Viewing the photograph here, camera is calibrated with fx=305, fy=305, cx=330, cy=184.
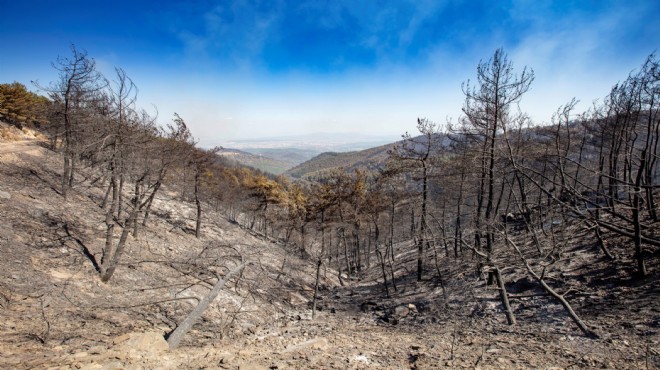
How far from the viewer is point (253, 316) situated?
12.9 m

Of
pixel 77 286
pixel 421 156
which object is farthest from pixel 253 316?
pixel 421 156

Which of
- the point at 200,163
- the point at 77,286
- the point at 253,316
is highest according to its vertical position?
the point at 200,163

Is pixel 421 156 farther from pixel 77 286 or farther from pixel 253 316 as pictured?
pixel 77 286

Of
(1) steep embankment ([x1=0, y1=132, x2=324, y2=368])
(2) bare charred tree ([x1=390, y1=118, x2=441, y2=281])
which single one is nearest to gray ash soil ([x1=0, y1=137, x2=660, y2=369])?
(1) steep embankment ([x1=0, y1=132, x2=324, y2=368])

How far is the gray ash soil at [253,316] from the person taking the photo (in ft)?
20.4

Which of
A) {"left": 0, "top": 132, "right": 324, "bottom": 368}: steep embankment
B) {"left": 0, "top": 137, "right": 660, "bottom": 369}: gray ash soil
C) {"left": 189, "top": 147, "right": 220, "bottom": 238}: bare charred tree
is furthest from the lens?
{"left": 189, "top": 147, "right": 220, "bottom": 238}: bare charred tree

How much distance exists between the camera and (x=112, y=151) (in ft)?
34.3

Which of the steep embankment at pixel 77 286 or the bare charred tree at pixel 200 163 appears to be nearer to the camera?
the steep embankment at pixel 77 286

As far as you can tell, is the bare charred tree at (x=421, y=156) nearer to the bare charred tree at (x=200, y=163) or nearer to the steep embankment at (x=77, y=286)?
the steep embankment at (x=77, y=286)

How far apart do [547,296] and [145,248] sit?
721 inches

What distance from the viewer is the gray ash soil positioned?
623 cm

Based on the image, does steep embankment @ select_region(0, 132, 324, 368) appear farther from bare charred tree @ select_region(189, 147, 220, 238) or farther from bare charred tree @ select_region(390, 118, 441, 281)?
bare charred tree @ select_region(390, 118, 441, 281)

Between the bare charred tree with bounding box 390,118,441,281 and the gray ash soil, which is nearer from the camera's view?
the gray ash soil

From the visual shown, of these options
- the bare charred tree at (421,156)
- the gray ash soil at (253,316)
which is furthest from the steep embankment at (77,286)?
the bare charred tree at (421,156)
